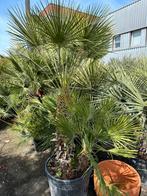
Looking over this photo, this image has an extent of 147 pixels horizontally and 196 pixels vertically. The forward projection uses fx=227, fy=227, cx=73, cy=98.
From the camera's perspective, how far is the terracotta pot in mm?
2943

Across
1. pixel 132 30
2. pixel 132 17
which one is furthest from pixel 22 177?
pixel 132 17

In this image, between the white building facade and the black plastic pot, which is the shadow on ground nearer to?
the black plastic pot

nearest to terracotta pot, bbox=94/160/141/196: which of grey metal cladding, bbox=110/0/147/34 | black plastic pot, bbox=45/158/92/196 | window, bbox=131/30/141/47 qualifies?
black plastic pot, bbox=45/158/92/196

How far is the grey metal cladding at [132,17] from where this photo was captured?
449 inches

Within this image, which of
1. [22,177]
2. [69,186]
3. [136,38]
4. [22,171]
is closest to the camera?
[69,186]

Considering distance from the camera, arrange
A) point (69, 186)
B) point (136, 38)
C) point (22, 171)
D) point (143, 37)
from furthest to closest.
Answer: point (136, 38)
point (143, 37)
point (22, 171)
point (69, 186)

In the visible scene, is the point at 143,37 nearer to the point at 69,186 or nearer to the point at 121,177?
the point at 121,177

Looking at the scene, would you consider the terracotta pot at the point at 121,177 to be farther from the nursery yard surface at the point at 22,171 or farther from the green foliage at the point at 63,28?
the green foliage at the point at 63,28

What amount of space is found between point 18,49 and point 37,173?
6.97 ft

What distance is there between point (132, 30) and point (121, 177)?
10.6 meters

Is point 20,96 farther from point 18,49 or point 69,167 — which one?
point 69,167

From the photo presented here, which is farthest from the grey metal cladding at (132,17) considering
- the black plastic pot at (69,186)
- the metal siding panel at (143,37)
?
the black plastic pot at (69,186)

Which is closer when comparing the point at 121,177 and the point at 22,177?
the point at 121,177

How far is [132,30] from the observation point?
12.4 meters
